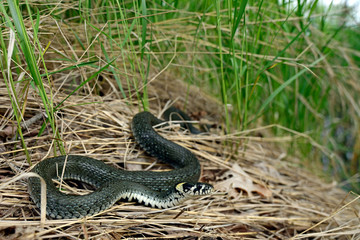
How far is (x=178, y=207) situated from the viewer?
302 centimetres

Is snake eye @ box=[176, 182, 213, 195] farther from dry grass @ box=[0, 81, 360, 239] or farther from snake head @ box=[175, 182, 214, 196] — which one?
dry grass @ box=[0, 81, 360, 239]

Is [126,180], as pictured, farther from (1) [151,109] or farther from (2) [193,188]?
(1) [151,109]

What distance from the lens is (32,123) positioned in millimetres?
3301

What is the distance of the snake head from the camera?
9.62 ft

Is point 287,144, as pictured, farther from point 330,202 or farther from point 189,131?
point 189,131

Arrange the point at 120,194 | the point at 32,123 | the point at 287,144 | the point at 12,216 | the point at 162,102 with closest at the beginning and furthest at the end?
the point at 12,216 < the point at 120,194 < the point at 32,123 < the point at 162,102 < the point at 287,144

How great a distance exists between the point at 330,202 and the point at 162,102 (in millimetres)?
2702

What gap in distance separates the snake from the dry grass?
0.11m

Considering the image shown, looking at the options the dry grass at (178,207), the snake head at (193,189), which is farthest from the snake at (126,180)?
the dry grass at (178,207)

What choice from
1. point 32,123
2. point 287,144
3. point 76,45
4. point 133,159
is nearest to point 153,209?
point 133,159

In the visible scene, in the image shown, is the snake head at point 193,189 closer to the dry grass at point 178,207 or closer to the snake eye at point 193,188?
the snake eye at point 193,188

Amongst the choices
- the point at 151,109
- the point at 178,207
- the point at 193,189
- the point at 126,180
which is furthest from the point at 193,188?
the point at 151,109

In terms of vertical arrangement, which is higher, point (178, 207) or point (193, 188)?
point (193, 188)

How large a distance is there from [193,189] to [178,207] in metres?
0.24
